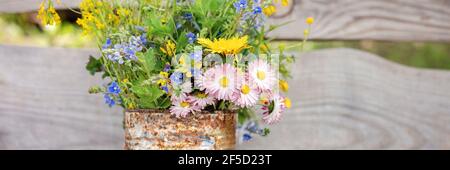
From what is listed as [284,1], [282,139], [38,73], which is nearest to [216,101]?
[284,1]

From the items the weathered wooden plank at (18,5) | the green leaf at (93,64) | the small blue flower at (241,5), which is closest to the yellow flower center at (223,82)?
the small blue flower at (241,5)

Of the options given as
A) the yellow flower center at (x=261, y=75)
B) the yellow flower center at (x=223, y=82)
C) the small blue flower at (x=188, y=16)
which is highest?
the small blue flower at (x=188, y=16)

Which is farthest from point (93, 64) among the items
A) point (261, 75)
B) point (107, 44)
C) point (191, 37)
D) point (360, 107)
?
point (360, 107)

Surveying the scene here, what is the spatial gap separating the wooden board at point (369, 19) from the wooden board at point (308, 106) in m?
0.05

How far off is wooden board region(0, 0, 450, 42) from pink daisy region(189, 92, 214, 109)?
1.48 ft

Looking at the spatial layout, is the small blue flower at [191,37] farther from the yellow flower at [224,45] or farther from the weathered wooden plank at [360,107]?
the weathered wooden plank at [360,107]

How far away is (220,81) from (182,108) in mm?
75

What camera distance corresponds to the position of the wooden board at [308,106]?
1.50 m

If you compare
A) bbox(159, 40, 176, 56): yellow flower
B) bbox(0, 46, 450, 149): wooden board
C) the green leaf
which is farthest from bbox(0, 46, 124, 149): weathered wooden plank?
bbox(159, 40, 176, 56): yellow flower
